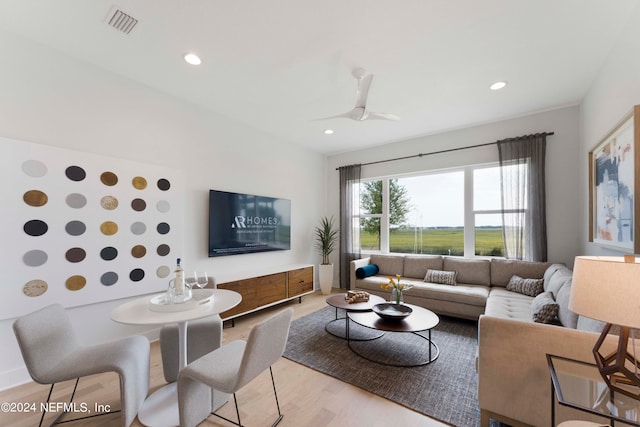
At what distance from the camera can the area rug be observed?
6.15 feet

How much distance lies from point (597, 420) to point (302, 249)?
4.16 m

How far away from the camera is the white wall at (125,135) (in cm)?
214

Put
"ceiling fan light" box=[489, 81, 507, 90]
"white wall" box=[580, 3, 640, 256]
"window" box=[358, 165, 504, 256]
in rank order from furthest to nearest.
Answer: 1. "window" box=[358, 165, 504, 256]
2. "ceiling fan light" box=[489, 81, 507, 90]
3. "white wall" box=[580, 3, 640, 256]

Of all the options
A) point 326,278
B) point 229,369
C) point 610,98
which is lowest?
point 326,278

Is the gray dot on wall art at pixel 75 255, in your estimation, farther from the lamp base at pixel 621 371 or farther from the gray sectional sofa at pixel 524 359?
the lamp base at pixel 621 371

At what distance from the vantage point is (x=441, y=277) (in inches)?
151

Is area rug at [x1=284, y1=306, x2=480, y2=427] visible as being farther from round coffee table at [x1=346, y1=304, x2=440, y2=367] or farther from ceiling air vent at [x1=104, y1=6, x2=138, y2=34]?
ceiling air vent at [x1=104, y1=6, x2=138, y2=34]

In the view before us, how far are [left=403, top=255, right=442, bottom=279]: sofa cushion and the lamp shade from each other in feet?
10.4

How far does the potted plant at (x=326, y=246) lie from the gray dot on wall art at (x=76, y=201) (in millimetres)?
3626

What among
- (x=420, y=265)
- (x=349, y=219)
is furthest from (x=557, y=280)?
(x=349, y=219)

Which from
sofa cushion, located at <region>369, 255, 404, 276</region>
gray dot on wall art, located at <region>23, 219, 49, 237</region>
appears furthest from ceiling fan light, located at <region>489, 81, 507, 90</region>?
gray dot on wall art, located at <region>23, 219, 49, 237</region>

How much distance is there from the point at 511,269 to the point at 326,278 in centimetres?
294

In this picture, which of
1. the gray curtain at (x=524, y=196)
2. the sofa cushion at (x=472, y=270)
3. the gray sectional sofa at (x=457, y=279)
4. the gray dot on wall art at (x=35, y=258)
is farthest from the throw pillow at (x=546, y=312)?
the gray dot on wall art at (x=35, y=258)

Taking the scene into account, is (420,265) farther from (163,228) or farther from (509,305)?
(163,228)
